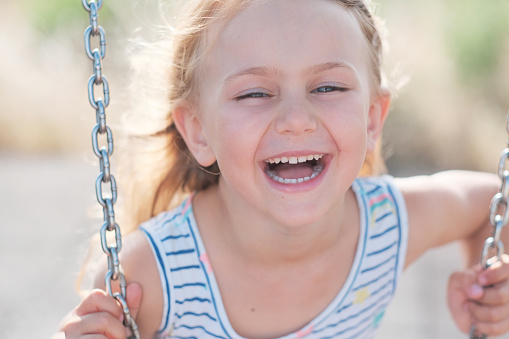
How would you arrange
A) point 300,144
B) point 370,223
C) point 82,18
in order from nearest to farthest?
point 300,144, point 370,223, point 82,18

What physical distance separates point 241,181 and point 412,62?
3.26 metres

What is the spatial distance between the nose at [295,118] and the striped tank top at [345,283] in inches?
16.3

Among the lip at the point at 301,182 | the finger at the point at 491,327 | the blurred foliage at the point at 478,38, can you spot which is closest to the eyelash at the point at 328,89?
the lip at the point at 301,182

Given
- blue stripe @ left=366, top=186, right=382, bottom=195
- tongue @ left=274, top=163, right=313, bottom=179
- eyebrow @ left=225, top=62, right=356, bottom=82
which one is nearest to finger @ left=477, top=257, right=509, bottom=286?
blue stripe @ left=366, top=186, right=382, bottom=195

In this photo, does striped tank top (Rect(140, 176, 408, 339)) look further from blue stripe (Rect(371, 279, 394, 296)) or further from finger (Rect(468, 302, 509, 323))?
finger (Rect(468, 302, 509, 323))

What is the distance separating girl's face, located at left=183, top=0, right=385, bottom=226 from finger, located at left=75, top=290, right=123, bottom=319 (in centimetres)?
32

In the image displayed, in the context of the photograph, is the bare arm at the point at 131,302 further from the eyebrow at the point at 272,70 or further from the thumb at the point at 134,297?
the eyebrow at the point at 272,70

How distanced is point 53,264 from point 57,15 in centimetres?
318

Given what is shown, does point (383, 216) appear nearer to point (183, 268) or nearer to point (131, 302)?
point (183, 268)

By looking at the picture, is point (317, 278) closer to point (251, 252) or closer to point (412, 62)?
point (251, 252)

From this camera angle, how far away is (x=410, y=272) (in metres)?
2.91

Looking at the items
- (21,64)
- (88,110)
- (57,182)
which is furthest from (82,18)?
(57,182)

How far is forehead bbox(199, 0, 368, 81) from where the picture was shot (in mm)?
1225

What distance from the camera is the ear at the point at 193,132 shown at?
143cm
